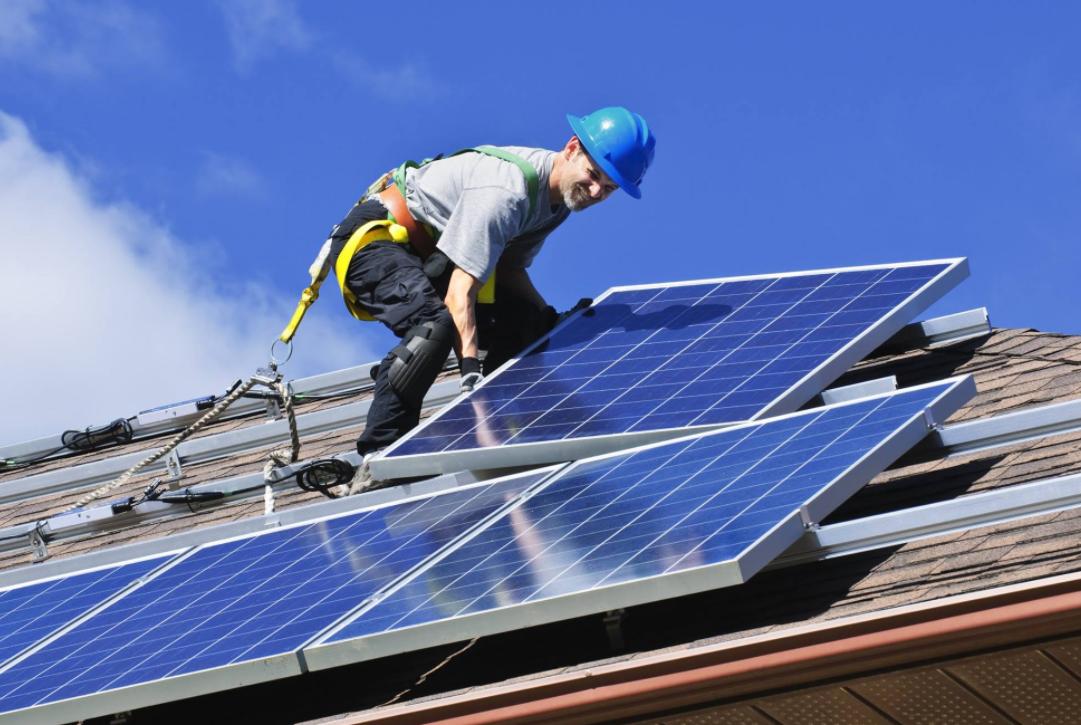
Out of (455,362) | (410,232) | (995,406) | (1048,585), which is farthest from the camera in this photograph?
(455,362)

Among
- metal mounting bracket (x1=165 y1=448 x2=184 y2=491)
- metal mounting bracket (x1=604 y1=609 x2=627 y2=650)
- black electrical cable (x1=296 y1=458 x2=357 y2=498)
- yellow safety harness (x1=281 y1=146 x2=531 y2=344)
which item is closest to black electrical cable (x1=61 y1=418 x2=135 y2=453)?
metal mounting bracket (x1=165 y1=448 x2=184 y2=491)

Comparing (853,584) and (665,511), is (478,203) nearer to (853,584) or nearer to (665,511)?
(665,511)

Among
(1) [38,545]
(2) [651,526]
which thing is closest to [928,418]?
(2) [651,526]

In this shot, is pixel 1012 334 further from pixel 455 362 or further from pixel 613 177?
pixel 455 362

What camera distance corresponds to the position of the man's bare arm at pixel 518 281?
9.03 m

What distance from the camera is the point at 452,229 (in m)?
8.01

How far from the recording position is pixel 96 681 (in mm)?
6105

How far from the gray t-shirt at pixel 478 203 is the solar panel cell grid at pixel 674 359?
2.27 ft

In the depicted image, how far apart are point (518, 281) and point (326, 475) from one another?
1.69 m

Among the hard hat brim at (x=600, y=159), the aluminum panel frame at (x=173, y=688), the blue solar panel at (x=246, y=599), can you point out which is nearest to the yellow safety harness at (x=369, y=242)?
the hard hat brim at (x=600, y=159)

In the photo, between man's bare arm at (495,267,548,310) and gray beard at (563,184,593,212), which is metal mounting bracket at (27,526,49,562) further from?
gray beard at (563,184,593,212)

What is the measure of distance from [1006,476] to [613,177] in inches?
110

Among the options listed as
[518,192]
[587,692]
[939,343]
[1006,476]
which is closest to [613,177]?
[518,192]

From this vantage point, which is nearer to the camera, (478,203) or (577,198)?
(478,203)
